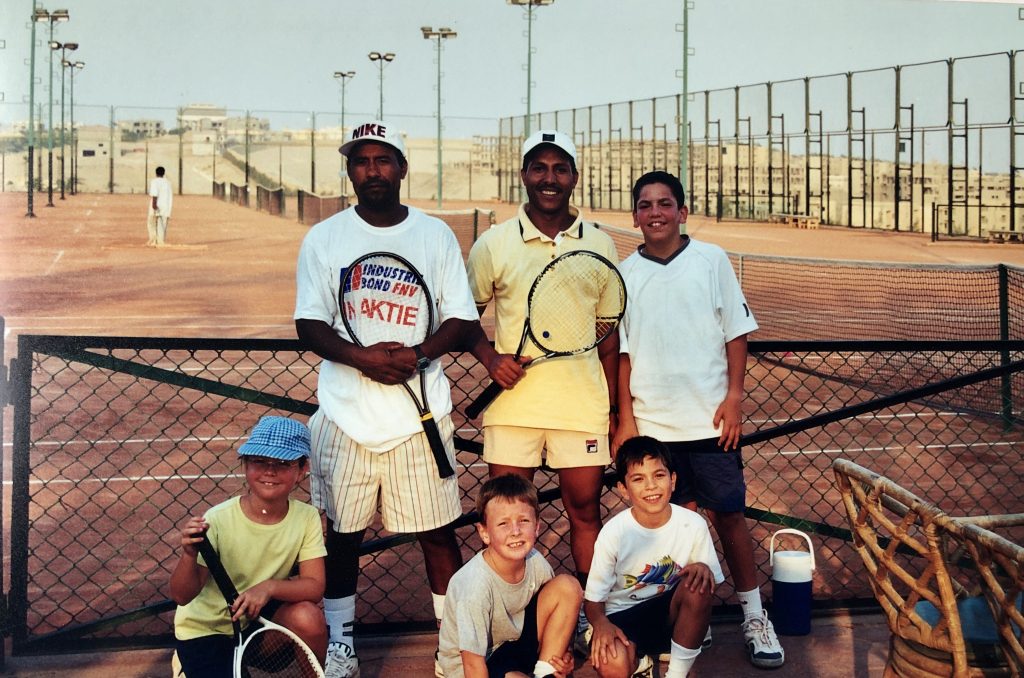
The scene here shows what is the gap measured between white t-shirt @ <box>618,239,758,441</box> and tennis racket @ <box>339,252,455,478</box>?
2.46 ft

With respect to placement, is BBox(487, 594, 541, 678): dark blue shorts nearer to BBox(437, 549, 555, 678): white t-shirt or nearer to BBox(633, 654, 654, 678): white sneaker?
BBox(437, 549, 555, 678): white t-shirt

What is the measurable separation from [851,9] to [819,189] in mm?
22051

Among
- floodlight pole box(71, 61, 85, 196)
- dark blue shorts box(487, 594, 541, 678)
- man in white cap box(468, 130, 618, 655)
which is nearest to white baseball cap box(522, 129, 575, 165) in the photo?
man in white cap box(468, 130, 618, 655)

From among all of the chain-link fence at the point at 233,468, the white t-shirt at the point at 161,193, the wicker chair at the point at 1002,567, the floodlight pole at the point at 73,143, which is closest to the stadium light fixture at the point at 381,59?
the white t-shirt at the point at 161,193

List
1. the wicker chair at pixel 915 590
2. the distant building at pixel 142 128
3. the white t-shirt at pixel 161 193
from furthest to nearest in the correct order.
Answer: the distant building at pixel 142 128, the white t-shirt at pixel 161 193, the wicker chair at pixel 915 590

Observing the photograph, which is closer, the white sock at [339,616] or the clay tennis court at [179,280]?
the white sock at [339,616]

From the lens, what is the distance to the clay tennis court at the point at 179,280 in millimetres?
7488

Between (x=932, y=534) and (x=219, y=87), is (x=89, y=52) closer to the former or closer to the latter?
(x=219, y=87)

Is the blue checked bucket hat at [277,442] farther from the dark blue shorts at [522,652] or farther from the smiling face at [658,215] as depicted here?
the smiling face at [658,215]

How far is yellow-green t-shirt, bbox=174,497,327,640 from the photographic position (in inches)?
136

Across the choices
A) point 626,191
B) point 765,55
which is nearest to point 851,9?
point 765,55

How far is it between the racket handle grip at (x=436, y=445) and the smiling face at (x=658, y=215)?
0.98 meters

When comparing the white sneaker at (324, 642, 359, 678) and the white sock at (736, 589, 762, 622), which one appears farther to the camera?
the white sock at (736, 589, 762, 622)

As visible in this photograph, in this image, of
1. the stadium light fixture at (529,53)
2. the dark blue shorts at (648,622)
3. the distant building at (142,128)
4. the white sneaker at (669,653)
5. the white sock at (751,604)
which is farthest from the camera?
the distant building at (142,128)
